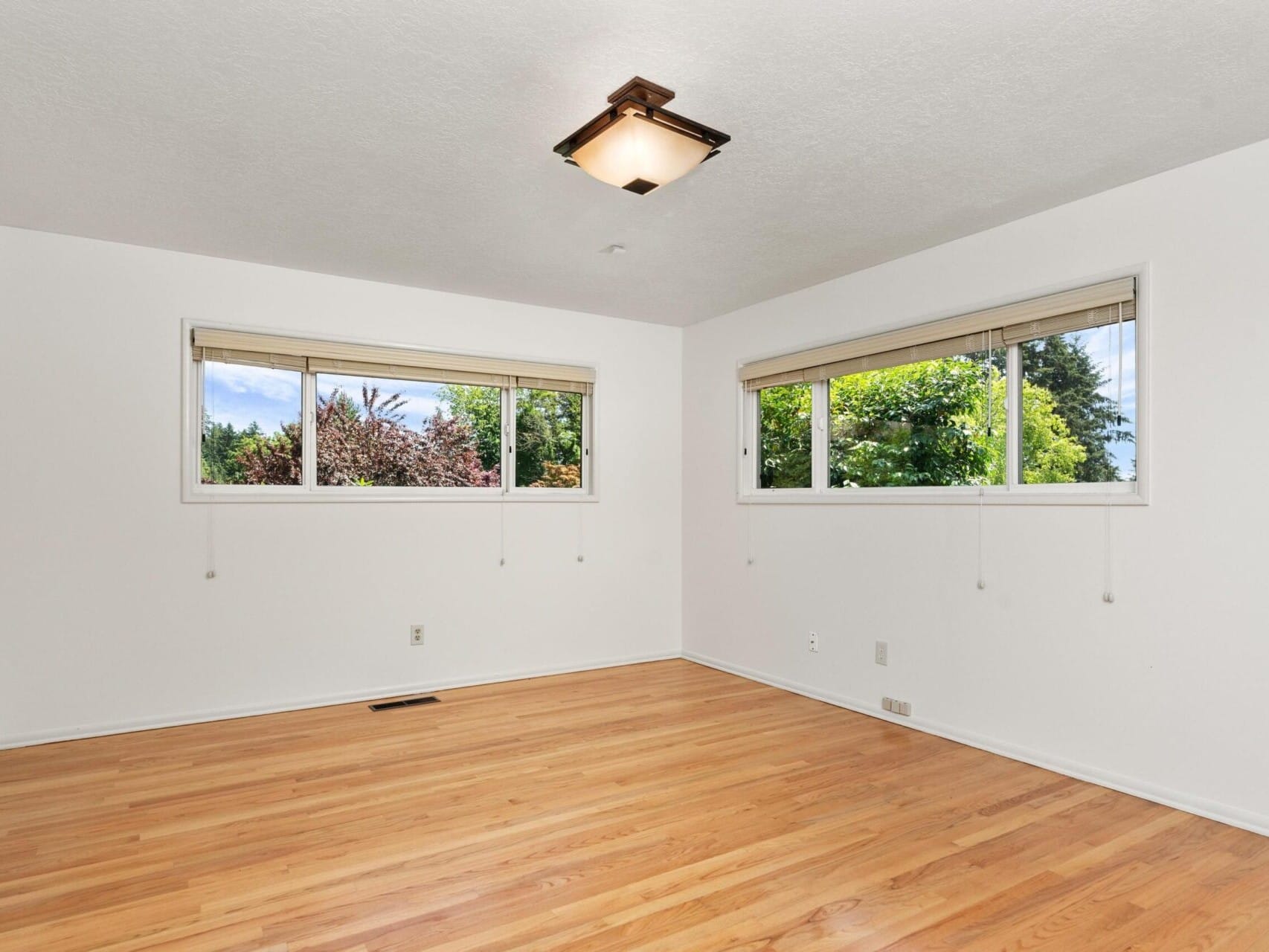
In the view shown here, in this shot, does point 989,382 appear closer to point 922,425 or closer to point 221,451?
point 922,425

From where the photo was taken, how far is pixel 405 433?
4.80 meters

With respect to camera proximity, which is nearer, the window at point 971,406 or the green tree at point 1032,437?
the window at point 971,406

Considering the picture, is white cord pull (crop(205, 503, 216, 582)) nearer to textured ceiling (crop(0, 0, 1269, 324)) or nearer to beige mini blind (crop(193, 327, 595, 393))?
beige mini blind (crop(193, 327, 595, 393))

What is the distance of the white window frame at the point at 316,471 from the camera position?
4.07 meters

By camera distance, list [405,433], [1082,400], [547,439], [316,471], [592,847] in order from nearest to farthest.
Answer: [592,847]
[1082,400]
[316,471]
[405,433]
[547,439]

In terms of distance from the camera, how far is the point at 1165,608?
298 centimetres

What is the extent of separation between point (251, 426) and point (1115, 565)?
438cm

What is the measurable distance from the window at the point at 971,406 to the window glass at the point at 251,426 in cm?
289

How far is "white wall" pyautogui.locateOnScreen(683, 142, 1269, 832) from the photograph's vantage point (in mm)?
2789

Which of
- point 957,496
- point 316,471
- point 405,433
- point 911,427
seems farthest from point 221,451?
point 957,496

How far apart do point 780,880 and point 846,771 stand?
3.46 ft

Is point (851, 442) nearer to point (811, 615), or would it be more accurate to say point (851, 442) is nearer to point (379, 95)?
point (811, 615)

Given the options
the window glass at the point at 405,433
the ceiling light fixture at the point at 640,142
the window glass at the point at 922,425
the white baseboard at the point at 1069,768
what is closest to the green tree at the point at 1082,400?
the window glass at the point at 922,425

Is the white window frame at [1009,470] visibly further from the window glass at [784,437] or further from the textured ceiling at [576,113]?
the textured ceiling at [576,113]
